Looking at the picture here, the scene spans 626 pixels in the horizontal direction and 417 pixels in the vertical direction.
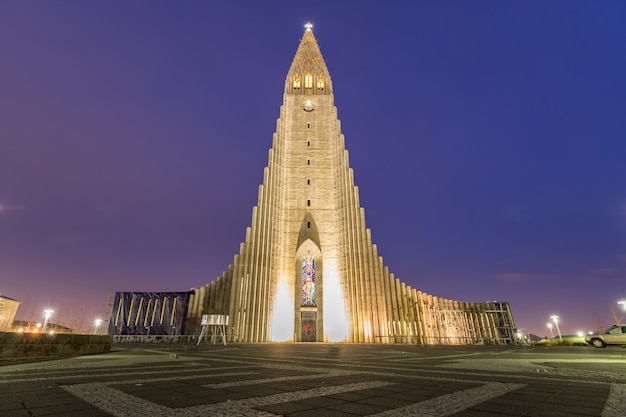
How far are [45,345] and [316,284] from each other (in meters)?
24.6

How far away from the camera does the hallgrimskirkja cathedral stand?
28438 millimetres

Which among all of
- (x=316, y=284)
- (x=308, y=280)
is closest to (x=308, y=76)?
(x=308, y=280)

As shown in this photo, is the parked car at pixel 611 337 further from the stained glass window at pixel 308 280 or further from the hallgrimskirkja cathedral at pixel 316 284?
the stained glass window at pixel 308 280

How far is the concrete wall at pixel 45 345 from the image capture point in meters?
7.72

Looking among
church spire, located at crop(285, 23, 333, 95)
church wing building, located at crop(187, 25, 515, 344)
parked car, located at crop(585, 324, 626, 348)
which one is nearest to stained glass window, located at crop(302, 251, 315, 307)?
church wing building, located at crop(187, 25, 515, 344)

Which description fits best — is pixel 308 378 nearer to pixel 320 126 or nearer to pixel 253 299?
pixel 253 299

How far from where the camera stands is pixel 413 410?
8.34ft

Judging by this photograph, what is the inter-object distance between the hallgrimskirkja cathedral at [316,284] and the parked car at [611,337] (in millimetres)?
8721

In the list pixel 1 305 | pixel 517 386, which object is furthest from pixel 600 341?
pixel 1 305

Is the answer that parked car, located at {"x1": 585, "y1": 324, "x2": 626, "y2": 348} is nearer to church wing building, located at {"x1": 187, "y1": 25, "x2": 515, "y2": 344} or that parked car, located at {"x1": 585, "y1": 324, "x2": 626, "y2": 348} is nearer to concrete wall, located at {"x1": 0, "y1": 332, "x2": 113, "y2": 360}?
church wing building, located at {"x1": 187, "y1": 25, "x2": 515, "y2": 344}

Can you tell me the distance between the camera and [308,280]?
32094mm

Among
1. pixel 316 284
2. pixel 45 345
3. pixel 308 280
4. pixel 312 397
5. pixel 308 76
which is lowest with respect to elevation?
pixel 312 397

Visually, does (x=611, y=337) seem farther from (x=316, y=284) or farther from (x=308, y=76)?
(x=308, y=76)

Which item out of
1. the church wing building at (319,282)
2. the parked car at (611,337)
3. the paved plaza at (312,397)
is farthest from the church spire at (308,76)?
the paved plaza at (312,397)
